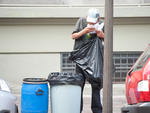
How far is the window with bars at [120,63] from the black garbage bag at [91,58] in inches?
174

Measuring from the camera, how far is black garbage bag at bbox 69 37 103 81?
7.03 metres

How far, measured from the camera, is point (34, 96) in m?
6.77

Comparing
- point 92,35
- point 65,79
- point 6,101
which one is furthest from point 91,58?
point 6,101

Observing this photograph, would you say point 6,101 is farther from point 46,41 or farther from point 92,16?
point 46,41

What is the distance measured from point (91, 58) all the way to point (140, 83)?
2.05m

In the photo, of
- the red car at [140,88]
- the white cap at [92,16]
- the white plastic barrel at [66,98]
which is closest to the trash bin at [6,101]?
the white plastic barrel at [66,98]

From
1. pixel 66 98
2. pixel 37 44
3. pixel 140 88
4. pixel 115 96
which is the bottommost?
pixel 115 96

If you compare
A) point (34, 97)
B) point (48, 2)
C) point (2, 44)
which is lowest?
point (34, 97)

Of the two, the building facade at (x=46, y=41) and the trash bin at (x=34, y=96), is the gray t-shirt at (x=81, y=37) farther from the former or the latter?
the building facade at (x=46, y=41)

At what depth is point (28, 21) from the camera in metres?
11.7

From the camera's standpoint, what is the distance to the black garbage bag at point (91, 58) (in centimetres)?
703

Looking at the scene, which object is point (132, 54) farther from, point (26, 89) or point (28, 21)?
point (26, 89)

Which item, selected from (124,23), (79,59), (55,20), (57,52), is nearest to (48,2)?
(55,20)

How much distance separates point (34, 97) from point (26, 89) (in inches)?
7.4
